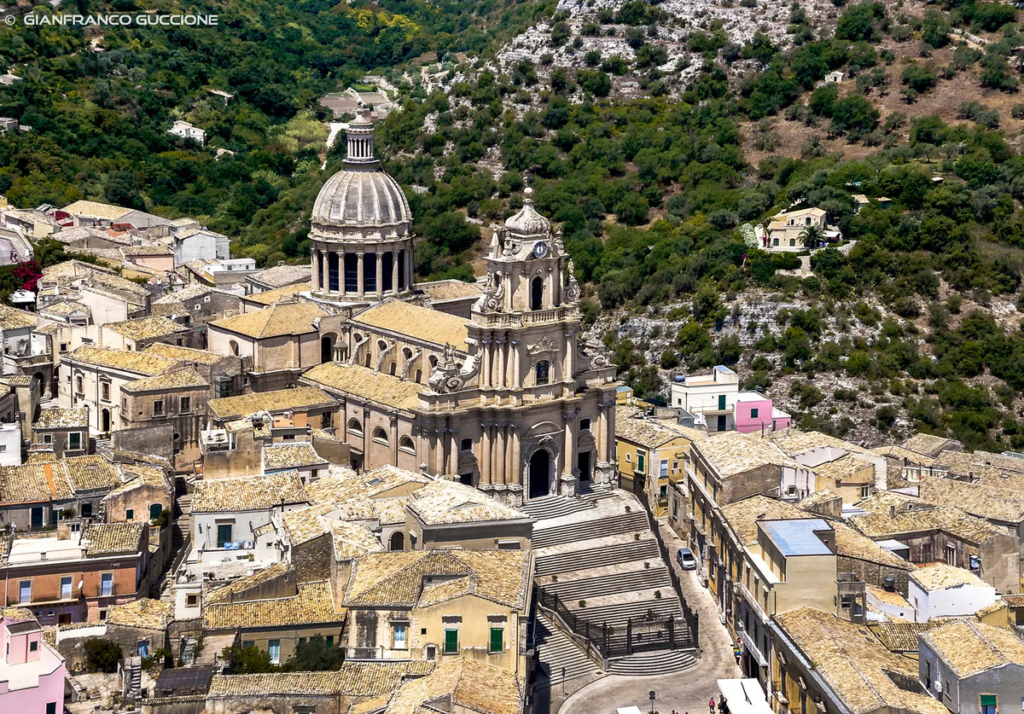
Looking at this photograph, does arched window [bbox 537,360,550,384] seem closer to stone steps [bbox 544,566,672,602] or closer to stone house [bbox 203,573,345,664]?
stone steps [bbox 544,566,672,602]

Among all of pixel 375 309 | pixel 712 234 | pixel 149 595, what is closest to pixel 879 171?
pixel 712 234

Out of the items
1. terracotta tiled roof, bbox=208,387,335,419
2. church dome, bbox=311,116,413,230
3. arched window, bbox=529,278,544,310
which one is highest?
church dome, bbox=311,116,413,230

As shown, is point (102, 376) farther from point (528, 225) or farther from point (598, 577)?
point (598, 577)

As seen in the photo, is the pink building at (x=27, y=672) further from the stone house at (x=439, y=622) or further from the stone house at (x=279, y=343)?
the stone house at (x=279, y=343)

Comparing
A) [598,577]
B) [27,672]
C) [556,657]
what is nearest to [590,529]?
[598,577]

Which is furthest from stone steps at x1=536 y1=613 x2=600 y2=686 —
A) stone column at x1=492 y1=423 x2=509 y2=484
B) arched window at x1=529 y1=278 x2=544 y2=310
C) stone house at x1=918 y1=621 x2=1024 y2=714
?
arched window at x1=529 y1=278 x2=544 y2=310

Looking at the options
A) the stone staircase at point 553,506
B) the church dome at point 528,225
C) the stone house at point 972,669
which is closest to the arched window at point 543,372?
the stone staircase at point 553,506
